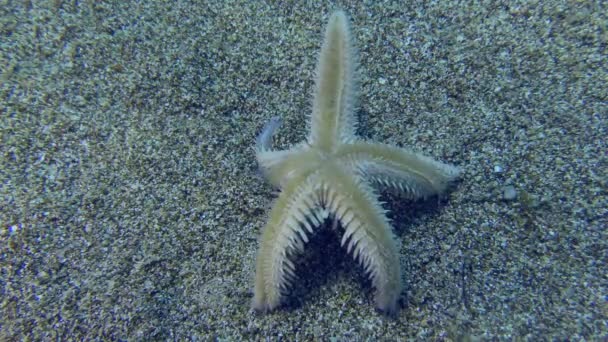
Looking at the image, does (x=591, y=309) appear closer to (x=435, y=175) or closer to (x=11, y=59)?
(x=435, y=175)

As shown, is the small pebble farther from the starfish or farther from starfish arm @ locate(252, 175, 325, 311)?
starfish arm @ locate(252, 175, 325, 311)

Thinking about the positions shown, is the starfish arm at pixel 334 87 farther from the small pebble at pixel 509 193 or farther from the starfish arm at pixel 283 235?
the small pebble at pixel 509 193

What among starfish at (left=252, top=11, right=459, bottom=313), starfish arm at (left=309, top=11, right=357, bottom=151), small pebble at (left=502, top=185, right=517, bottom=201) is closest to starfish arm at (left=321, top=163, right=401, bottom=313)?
starfish at (left=252, top=11, right=459, bottom=313)

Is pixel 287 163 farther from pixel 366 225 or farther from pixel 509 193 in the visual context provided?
pixel 509 193

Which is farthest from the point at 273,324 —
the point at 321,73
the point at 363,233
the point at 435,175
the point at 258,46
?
the point at 258,46

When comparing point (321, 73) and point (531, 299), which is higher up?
point (321, 73)

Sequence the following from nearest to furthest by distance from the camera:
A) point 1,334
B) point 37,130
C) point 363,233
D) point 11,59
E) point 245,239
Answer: point 363,233
point 1,334
point 245,239
point 37,130
point 11,59
